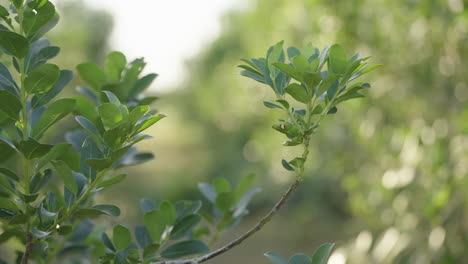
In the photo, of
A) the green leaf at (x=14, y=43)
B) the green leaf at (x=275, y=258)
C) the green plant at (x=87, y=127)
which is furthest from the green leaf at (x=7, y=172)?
the green leaf at (x=275, y=258)

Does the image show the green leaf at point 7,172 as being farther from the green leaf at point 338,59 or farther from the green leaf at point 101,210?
the green leaf at point 338,59

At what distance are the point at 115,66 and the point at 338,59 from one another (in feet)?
0.87

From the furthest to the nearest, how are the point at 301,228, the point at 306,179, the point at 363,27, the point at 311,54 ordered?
1. the point at 301,228
2. the point at 306,179
3. the point at 363,27
4. the point at 311,54

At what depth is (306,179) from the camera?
434cm

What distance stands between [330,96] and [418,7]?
4.68 ft

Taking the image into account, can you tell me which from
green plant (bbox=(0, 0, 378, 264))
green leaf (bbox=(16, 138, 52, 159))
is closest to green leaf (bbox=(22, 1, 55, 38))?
green plant (bbox=(0, 0, 378, 264))

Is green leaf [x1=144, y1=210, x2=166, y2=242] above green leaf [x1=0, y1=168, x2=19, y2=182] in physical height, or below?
below

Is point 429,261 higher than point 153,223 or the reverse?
the reverse

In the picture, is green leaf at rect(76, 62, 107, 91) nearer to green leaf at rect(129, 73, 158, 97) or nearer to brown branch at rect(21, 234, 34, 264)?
green leaf at rect(129, 73, 158, 97)

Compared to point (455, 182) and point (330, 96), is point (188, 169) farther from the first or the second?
point (330, 96)

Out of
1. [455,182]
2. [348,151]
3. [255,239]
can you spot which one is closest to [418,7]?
[455,182]

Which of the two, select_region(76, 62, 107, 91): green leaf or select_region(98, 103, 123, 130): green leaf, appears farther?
select_region(76, 62, 107, 91): green leaf

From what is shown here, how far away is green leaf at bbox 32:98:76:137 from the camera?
443mm

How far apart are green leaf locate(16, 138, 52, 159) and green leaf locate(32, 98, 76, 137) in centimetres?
4
